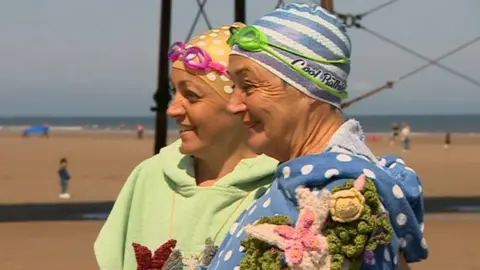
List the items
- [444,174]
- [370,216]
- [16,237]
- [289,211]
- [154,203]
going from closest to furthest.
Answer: [370,216]
[289,211]
[154,203]
[16,237]
[444,174]

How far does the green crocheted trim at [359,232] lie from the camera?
6.02 ft

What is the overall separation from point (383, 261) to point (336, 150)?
0.79ft

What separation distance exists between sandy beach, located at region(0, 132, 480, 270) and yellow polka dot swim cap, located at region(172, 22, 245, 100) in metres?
7.43

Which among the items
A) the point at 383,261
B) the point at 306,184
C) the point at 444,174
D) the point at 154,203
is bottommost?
the point at 444,174

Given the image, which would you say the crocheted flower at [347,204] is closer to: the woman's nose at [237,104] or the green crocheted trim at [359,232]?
the green crocheted trim at [359,232]

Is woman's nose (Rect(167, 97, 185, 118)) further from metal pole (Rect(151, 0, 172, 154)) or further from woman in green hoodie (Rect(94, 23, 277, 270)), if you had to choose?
metal pole (Rect(151, 0, 172, 154))

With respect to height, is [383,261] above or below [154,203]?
above

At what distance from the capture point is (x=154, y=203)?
2992 mm

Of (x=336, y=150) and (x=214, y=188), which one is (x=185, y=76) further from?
(x=336, y=150)

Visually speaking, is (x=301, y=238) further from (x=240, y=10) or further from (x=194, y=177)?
(x=240, y=10)

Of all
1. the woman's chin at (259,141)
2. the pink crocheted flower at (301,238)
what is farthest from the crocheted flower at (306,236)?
the woman's chin at (259,141)

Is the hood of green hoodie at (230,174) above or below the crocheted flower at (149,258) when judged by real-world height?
above

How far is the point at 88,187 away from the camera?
2133 cm

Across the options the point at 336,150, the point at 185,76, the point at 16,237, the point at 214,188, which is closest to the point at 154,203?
the point at 214,188
